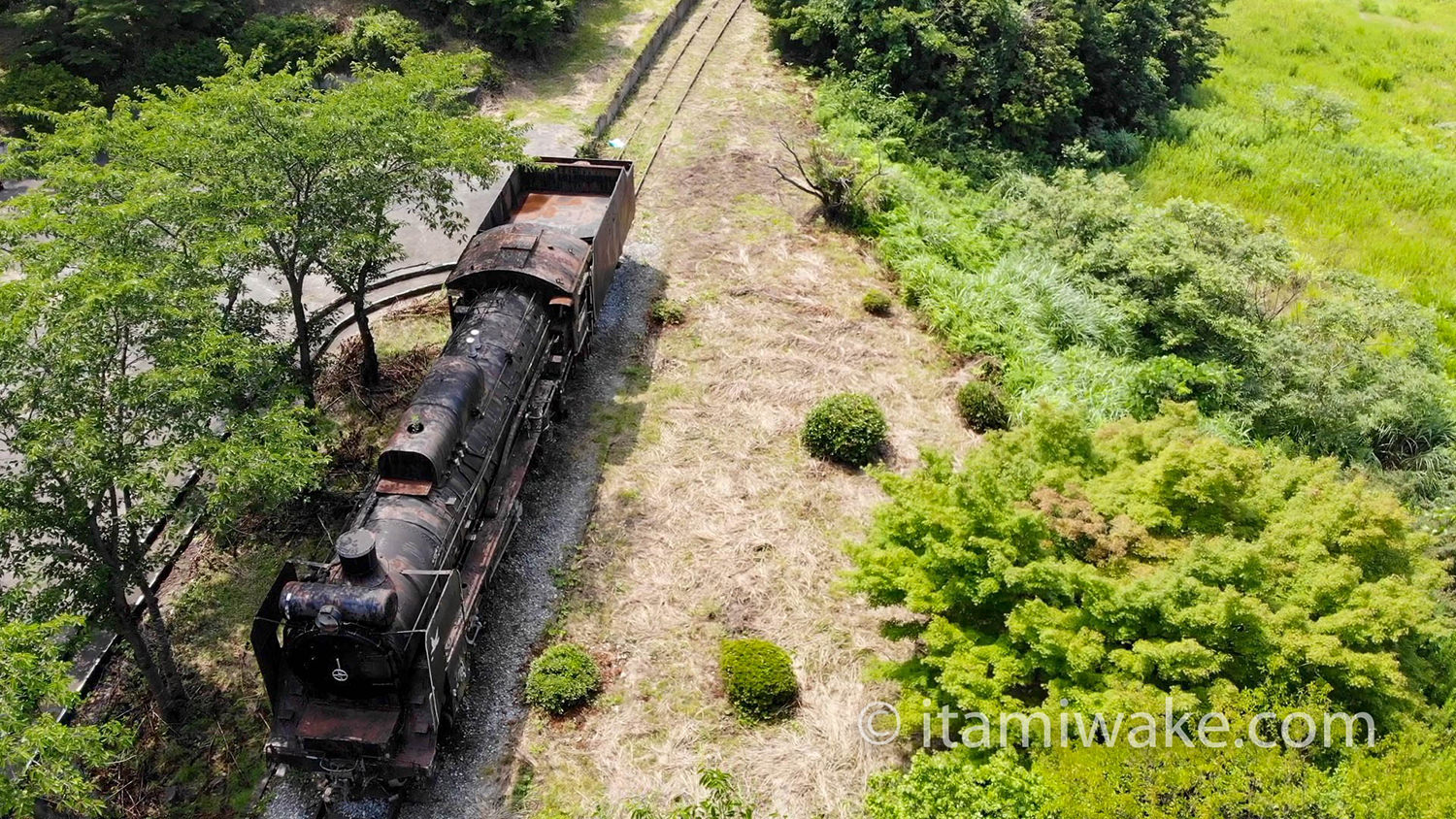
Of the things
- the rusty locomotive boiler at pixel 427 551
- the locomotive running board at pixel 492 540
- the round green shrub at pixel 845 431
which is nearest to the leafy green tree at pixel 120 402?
the rusty locomotive boiler at pixel 427 551

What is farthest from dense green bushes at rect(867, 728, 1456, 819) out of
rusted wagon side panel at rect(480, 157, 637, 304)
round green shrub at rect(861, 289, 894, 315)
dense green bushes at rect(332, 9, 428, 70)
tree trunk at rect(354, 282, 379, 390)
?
dense green bushes at rect(332, 9, 428, 70)

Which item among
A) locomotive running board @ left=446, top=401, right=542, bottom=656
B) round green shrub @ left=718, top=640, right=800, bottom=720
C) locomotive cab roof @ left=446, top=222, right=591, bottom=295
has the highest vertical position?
locomotive cab roof @ left=446, top=222, right=591, bottom=295

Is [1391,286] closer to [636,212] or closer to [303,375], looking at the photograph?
[636,212]

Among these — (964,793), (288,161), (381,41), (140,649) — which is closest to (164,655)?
(140,649)

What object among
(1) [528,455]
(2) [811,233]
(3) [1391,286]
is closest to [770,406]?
(1) [528,455]

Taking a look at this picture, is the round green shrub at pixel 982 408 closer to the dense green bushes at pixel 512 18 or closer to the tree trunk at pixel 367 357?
the tree trunk at pixel 367 357

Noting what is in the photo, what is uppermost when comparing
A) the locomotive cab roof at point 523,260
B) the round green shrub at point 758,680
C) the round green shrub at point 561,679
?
the locomotive cab roof at point 523,260

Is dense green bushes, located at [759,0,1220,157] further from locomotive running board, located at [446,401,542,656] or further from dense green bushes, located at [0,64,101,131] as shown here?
dense green bushes, located at [0,64,101,131]
